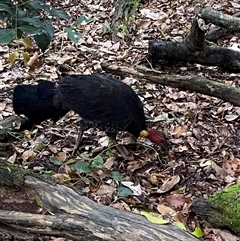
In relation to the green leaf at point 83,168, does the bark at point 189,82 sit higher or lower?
higher

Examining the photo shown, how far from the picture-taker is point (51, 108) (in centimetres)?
420

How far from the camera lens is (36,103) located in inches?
163

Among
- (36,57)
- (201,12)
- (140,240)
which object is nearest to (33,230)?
(140,240)

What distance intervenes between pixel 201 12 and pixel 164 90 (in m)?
0.97

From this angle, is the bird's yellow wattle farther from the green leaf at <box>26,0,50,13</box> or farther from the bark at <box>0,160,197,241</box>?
the green leaf at <box>26,0,50,13</box>

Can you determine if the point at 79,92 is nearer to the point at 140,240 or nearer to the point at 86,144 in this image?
the point at 86,144

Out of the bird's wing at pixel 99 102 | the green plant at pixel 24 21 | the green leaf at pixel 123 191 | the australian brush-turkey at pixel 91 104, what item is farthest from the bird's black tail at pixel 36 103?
the green plant at pixel 24 21

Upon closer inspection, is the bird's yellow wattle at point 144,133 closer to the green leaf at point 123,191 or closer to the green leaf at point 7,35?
the green leaf at point 123,191

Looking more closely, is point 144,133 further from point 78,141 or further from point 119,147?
point 78,141

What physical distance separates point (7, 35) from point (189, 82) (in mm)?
2743

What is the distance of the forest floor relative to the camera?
3.55m

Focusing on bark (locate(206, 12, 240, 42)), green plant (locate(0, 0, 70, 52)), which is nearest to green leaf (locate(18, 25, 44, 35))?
green plant (locate(0, 0, 70, 52))

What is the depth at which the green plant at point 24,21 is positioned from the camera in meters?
2.11

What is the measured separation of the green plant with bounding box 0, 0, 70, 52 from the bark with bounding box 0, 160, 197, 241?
774 millimetres
